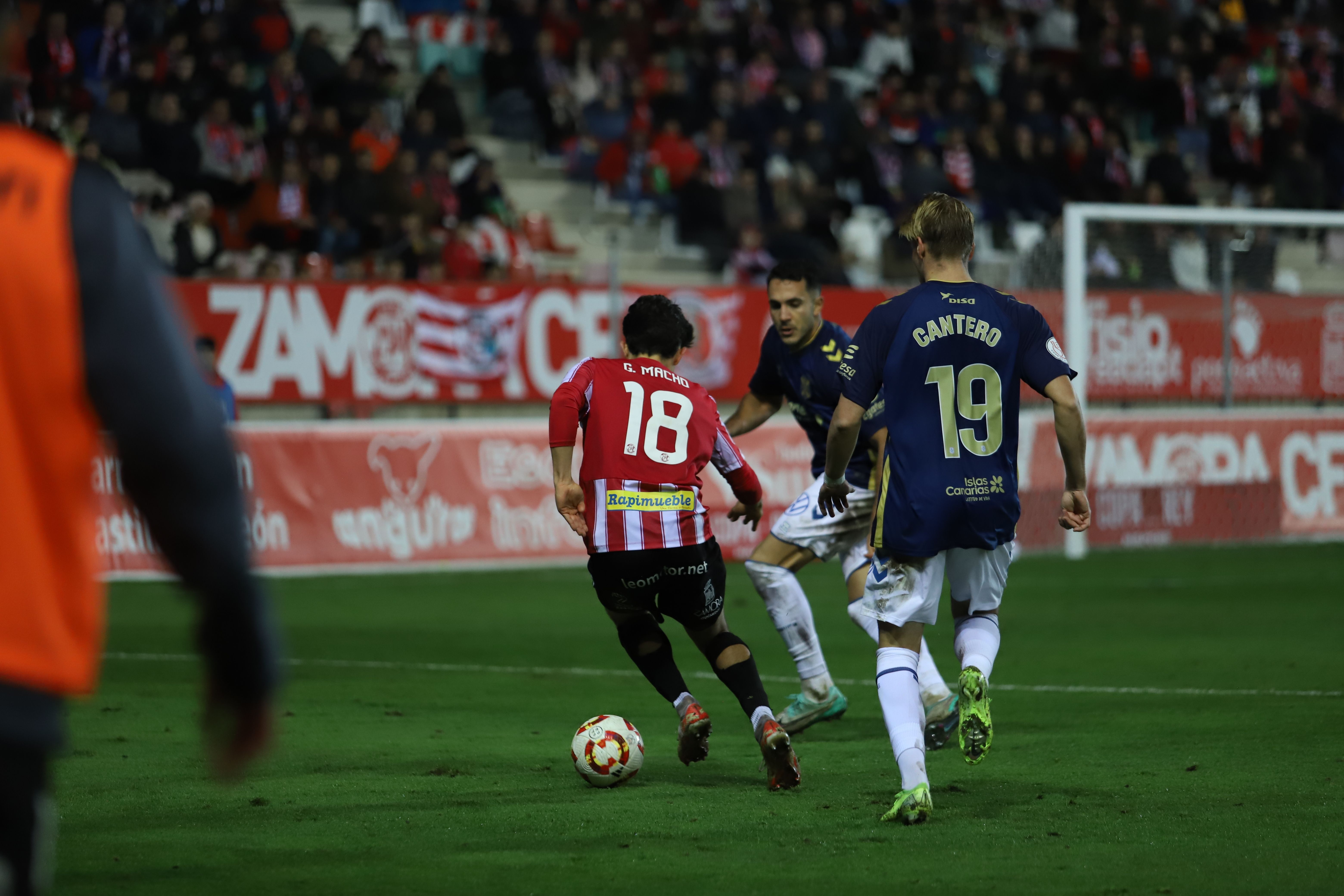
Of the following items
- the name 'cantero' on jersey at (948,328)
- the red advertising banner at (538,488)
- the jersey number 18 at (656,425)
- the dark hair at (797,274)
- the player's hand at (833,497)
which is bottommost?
the red advertising banner at (538,488)

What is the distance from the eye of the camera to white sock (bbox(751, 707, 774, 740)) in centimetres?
646

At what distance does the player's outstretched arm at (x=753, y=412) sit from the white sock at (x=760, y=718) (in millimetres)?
2329

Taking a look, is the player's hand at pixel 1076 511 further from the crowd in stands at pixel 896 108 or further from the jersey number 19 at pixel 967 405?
the crowd in stands at pixel 896 108

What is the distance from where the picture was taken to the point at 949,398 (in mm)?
6031

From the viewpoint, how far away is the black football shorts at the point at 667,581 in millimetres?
6777

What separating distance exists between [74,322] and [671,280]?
63.3 feet

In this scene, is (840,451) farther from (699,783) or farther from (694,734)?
(699,783)

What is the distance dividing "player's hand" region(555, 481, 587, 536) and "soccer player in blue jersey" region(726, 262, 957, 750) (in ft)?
5.44

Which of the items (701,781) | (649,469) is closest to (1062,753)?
(701,781)

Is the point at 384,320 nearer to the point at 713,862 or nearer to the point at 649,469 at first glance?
the point at 649,469

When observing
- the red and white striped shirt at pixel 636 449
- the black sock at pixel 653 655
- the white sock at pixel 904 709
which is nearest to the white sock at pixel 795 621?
the black sock at pixel 653 655

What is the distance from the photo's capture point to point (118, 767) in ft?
23.1

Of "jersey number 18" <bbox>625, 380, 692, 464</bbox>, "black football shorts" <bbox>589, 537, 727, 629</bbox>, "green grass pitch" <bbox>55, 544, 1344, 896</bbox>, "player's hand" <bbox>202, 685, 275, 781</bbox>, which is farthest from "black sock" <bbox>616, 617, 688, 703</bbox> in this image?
"player's hand" <bbox>202, 685, 275, 781</bbox>

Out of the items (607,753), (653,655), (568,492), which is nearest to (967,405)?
(568,492)
